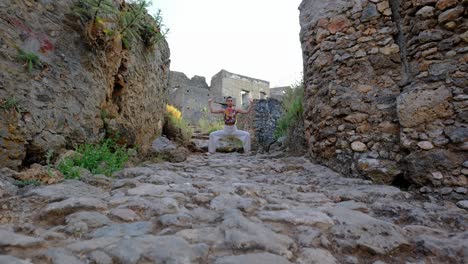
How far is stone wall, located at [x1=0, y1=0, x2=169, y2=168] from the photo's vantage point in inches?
86.0

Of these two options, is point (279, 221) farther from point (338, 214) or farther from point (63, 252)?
point (63, 252)

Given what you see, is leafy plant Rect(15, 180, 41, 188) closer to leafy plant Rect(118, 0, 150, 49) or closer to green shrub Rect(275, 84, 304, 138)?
leafy plant Rect(118, 0, 150, 49)

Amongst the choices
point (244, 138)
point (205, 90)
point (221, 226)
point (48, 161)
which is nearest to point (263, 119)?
point (244, 138)

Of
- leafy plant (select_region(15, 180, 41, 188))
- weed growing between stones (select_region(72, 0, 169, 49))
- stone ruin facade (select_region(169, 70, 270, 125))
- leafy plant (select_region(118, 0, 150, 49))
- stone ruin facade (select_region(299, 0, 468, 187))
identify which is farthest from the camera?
stone ruin facade (select_region(169, 70, 270, 125))

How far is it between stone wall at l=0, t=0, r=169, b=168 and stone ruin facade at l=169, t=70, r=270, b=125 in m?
11.9

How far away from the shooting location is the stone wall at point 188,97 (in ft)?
55.2

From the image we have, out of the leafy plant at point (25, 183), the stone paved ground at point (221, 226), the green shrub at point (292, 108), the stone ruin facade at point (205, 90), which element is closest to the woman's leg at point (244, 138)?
the green shrub at point (292, 108)

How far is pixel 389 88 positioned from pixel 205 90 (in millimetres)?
16264

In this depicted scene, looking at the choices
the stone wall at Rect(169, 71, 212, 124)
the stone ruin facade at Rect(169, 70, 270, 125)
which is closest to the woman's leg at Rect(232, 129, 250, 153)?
the stone ruin facade at Rect(169, 70, 270, 125)

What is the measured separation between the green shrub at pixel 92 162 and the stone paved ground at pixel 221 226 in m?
0.26

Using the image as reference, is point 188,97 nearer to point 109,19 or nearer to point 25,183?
point 109,19

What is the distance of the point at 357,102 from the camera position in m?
2.86

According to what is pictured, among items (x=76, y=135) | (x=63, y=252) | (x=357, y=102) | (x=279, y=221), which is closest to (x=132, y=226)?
(x=63, y=252)

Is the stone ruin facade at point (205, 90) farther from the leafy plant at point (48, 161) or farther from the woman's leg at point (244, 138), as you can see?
the leafy plant at point (48, 161)
